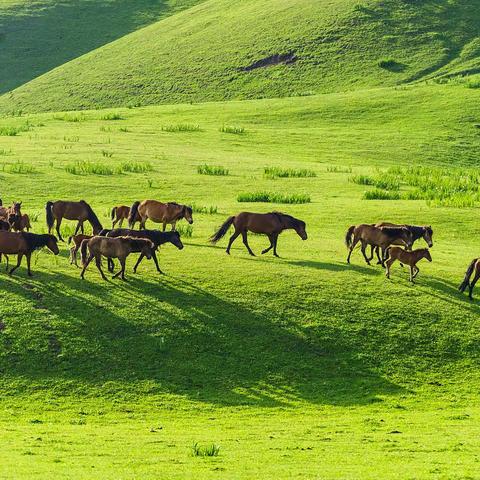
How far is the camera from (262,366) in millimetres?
20531

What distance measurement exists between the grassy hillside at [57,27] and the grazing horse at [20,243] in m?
70.7

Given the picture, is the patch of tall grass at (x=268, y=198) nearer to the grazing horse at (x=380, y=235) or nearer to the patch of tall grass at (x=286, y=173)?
the patch of tall grass at (x=286, y=173)

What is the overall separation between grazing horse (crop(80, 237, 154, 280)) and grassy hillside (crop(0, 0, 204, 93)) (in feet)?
235

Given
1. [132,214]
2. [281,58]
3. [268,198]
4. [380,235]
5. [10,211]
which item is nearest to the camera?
[380,235]

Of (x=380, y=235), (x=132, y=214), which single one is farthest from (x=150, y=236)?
(x=380, y=235)

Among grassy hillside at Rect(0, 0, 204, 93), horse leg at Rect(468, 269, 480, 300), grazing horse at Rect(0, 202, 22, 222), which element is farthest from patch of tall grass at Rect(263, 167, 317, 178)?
grassy hillside at Rect(0, 0, 204, 93)

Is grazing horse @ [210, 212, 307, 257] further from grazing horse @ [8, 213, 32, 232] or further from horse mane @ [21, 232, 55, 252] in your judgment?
grazing horse @ [8, 213, 32, 232]

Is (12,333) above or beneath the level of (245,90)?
beneath

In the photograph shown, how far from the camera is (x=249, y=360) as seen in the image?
815 inches

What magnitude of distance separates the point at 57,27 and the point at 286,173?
2834 inches

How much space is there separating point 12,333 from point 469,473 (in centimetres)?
1115

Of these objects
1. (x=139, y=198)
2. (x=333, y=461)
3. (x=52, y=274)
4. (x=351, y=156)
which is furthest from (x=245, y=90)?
(x=333, y=461)

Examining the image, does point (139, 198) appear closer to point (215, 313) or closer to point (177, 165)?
point (177, 165)

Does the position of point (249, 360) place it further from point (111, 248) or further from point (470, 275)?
point (470, 275)
